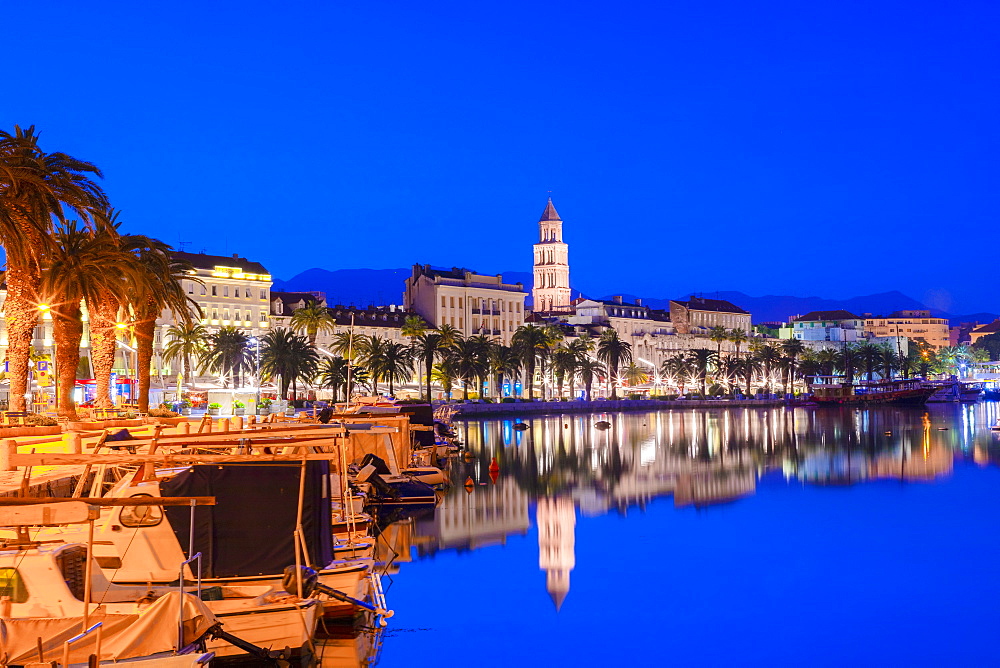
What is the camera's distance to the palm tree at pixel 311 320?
124 m

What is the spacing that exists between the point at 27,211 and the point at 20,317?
18.0ft

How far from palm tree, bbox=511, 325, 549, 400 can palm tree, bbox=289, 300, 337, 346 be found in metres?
25.2

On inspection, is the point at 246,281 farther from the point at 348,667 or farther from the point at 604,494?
the point at 348,667

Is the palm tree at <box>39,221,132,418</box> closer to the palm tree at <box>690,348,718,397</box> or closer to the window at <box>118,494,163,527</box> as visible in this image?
the window at <box>118,494,163,527</box>

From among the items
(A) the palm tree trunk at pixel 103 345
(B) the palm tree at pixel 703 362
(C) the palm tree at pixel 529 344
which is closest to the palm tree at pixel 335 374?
(C) the palm tree at pixel 529 344

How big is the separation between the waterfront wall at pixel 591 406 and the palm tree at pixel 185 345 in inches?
1044

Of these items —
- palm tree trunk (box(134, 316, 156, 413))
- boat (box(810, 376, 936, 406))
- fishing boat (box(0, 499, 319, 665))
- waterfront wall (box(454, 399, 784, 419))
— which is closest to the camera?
fishing boat (box(0, 499, 319, 665))

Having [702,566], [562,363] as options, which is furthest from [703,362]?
[702,566]

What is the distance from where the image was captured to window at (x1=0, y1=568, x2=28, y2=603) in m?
15.2

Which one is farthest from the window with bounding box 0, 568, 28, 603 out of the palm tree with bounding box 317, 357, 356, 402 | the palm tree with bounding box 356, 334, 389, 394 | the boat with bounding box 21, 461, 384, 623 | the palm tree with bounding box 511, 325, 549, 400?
the palm tree with bounding box 511, 325, 549, 400

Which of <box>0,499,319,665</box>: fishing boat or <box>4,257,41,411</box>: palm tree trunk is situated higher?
<box>4,257,41,411</box>: palm tree trunk

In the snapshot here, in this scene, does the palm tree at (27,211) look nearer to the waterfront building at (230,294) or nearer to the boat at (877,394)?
the waterfront building at (230,294)

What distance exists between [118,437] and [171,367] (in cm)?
9569

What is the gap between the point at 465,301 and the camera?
6083 inches
